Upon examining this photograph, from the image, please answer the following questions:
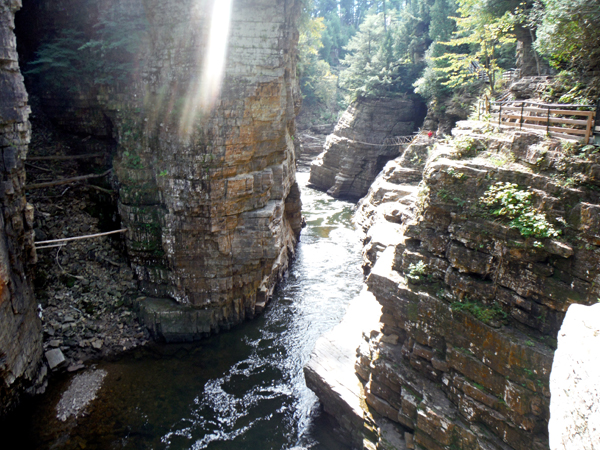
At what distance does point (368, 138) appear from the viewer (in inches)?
1345

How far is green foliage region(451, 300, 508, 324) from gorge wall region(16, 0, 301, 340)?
9014 mm

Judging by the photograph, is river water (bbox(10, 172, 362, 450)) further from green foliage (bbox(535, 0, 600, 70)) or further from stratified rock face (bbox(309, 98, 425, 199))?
stratified rock face (bbox(309, 98, 425, 199))

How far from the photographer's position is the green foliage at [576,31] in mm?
10688

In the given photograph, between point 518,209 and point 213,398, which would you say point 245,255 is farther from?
point 518,209

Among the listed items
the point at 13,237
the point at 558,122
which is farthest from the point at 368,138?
the point at 13,237

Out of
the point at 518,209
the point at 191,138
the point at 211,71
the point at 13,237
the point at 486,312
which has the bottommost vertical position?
the point at 486,312

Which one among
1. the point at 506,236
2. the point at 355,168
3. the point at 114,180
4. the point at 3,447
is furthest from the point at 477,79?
the point at 3,447

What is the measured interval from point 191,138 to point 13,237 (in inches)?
251

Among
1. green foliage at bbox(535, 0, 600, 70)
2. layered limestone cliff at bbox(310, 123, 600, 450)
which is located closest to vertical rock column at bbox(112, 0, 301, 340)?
layered limestone cliff at bbox(310, 123, 600, 450)

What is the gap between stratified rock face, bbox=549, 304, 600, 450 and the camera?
86.8 inches

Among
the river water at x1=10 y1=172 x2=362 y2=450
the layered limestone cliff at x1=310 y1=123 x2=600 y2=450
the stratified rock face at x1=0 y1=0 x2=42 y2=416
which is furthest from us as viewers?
the river water at x1=10 y1=172 x2=362 y2=450

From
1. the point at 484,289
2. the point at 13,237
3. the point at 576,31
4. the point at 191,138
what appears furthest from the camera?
the point at 191,138

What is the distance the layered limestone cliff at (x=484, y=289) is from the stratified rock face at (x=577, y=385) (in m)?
5.42

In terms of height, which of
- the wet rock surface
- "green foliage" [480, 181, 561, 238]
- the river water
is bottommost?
the river water
